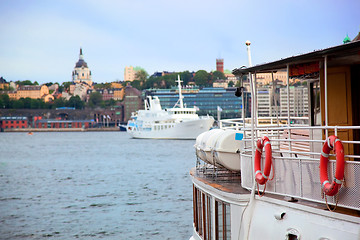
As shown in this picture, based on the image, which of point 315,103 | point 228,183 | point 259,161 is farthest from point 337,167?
point 228,183

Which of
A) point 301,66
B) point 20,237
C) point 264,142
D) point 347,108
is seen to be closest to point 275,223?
point 264,142

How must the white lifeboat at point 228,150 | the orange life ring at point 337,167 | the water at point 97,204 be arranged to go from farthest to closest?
the water at point 97,204, the white lifeboat at point 228,150, the orange life ring at point 337,167

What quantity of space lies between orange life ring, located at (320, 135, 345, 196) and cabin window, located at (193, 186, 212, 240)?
3558 mm

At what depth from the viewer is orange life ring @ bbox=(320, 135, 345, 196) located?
19.6 ft

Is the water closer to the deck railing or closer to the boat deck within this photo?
the boat deck

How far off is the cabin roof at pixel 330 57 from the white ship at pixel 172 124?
102 metres

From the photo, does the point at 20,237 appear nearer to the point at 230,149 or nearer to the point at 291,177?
the point at 230,149

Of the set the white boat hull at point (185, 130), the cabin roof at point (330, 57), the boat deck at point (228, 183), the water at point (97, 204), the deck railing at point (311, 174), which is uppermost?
the cabin roof at point (330, 57)

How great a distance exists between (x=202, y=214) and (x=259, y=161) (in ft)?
9.33

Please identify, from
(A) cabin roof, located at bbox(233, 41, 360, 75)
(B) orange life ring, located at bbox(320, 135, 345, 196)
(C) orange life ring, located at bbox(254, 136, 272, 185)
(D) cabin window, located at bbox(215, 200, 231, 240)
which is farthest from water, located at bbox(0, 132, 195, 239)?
(B) orange life ring, located at bbox(320, 135, 345, 196)

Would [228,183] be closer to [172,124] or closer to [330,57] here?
[330,57]

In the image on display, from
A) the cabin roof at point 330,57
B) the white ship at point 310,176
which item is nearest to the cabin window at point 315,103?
the white ship at point 310,176

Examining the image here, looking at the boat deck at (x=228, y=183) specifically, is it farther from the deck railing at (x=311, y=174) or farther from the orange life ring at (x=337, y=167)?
the orange life ring at (x=337, y=167)

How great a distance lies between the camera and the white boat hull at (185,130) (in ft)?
362
